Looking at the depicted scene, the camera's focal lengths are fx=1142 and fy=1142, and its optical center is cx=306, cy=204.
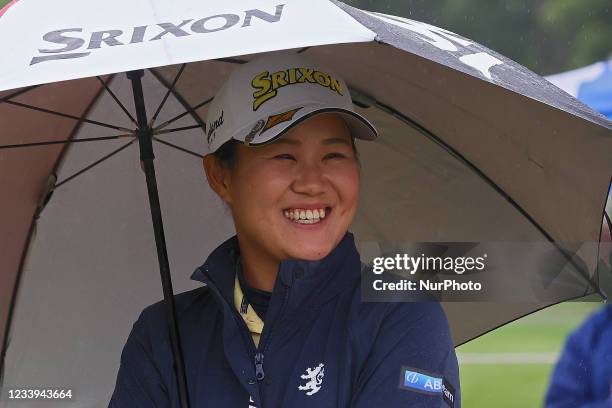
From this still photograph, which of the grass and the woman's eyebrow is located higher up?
the grass

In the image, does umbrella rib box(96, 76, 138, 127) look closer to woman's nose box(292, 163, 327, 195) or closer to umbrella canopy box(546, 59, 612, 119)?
woman's nose box(292, 163, 327, 195)

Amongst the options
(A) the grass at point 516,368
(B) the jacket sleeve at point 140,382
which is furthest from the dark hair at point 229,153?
(A) the grass at point 516,368

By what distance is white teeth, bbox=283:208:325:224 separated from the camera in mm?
2318

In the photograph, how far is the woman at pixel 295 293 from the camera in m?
2.25

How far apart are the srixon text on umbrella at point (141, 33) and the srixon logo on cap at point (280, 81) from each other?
0.41 m

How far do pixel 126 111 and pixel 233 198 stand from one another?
1.60 feet

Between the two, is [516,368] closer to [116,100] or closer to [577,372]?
[577,372]

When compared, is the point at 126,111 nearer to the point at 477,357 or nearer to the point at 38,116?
the point at 38,116

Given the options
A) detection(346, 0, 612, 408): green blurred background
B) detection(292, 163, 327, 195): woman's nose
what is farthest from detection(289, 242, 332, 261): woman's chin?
detection(346, 0, 612, 408): green blurred background

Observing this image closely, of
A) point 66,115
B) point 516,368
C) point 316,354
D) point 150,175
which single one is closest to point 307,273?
point 316,354

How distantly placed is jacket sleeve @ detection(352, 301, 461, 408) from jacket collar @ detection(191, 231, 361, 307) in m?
0.15

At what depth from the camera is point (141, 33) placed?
193 cm

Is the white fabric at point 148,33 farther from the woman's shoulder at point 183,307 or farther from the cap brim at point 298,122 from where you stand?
the woman's shoulder at point 183,307

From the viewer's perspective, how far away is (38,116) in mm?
2797
